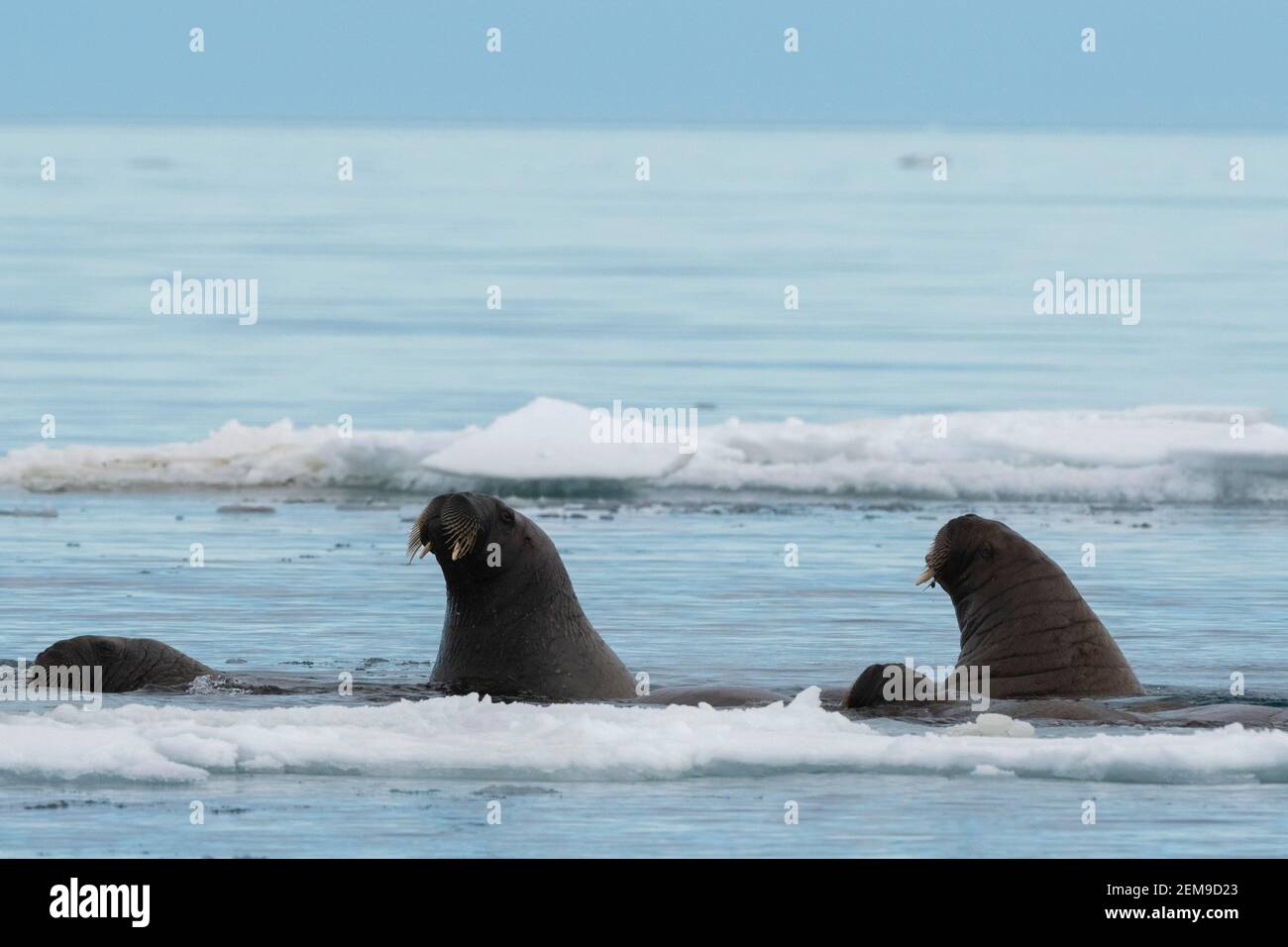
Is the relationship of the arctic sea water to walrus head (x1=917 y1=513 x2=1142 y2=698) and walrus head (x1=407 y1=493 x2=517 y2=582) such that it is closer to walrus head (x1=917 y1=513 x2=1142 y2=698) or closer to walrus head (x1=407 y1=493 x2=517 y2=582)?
walrus head (x1=407 y1=493 x2=517 y2=582)

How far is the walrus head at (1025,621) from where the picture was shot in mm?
11094

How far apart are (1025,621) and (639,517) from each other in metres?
7.72

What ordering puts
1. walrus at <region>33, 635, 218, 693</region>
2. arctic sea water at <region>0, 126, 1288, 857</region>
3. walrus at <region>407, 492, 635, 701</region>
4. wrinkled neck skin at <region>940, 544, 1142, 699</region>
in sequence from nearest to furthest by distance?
arctic sea water at <region>0, 126, 1288, 857</region> < walrus at <region>407, 492, 635, 701</region> < wrinkled neck skin at <region>940, 544, 1142, 699</region> < walrus at <region>33, 635, 218, 693</region>

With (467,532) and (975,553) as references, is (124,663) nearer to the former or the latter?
(467,532)

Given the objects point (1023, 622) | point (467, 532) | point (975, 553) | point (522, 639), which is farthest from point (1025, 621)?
point (467, 532)

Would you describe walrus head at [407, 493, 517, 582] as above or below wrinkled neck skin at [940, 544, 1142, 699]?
above

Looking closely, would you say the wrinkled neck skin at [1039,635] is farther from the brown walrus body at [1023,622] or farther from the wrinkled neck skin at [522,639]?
the wrinkled neck skin at [522,639]

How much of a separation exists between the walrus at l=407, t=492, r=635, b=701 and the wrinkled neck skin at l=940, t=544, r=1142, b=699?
1602 mm

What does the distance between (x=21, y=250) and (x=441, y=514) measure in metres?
40.1

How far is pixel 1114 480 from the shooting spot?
1958 centimetres

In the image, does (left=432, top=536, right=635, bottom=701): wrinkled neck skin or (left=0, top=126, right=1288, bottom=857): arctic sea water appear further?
(left=432, top=536, right=635, bottom=701): wrinkled neck skin

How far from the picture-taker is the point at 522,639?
1107 cm

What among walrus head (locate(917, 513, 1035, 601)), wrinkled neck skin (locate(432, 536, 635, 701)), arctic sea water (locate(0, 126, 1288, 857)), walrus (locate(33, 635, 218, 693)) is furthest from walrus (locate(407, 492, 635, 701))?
walrus head (locate(917, 513, 1035, 601))

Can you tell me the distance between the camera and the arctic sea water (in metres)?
8.83
